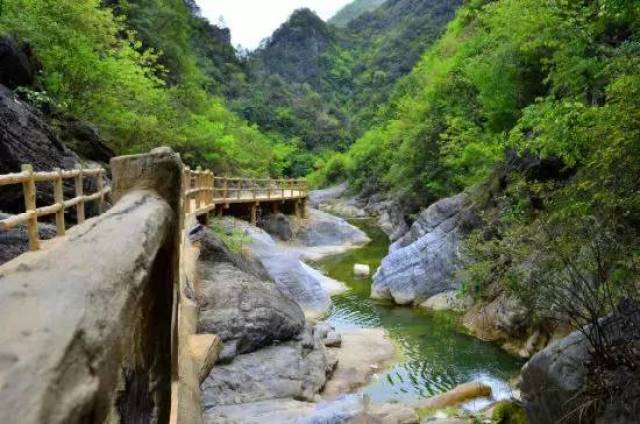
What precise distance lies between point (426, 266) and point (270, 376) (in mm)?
8147

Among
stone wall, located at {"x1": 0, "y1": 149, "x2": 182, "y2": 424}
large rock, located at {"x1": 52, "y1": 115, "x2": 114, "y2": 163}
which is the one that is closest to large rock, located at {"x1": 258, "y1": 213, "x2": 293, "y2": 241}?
large rock, located at {"x1": 52, "y1": 115, "x2": 114, "y2": 163}

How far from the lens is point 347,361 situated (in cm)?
1130

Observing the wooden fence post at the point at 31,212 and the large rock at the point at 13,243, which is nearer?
the wooden fence post at the point at 31,212

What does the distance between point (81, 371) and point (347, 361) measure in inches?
421

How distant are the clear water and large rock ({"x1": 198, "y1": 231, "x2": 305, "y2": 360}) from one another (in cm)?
210

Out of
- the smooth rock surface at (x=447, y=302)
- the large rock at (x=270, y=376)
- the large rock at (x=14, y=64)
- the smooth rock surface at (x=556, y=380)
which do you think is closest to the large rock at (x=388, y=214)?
the smooth rock surface at (x=447, y=302)

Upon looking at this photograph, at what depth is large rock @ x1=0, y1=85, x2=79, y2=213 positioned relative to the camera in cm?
914

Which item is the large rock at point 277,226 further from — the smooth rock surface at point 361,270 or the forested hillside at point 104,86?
the smooth rock surface at point 361,270

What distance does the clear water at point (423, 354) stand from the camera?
9938 mm

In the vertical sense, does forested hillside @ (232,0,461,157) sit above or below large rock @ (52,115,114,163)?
above

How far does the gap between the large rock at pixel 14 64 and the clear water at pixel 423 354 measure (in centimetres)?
952

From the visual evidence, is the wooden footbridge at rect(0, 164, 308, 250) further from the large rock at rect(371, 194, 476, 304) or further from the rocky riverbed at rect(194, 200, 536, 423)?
the large rock at rect(371, 194, 476, 304)

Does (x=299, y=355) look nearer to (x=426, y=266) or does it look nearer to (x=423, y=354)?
(x=423, y=354)

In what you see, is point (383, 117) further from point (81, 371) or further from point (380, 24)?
point (380, 24)
